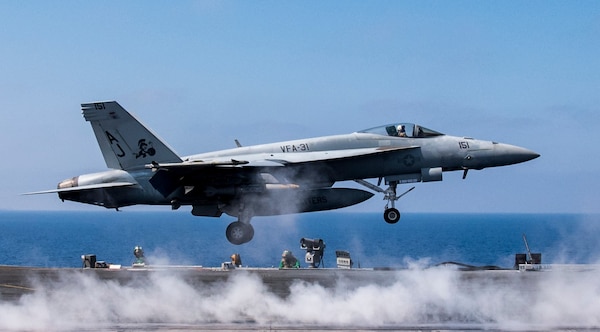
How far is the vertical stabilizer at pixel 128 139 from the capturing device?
36.7 meters

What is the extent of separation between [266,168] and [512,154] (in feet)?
34.8

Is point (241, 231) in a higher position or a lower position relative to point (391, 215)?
lower

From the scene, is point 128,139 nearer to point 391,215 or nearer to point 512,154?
point 391,215

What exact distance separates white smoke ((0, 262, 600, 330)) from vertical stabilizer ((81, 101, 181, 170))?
9.13m

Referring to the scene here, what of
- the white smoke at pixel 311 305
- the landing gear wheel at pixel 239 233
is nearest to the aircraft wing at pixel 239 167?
the landing gear wheel at pixel 239 233

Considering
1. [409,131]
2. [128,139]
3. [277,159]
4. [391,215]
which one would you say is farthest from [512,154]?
[128,139]

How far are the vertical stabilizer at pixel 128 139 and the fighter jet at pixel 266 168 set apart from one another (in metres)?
0.05

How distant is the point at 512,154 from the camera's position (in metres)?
34.9

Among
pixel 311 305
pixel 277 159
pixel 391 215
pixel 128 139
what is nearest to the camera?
pixel 391 215

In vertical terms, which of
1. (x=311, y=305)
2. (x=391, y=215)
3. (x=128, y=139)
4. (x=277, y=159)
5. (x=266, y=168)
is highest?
(x=128, y=139)

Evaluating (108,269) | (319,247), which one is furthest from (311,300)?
(108,269)

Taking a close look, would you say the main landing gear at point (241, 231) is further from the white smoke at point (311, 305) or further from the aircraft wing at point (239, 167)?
the white smoke at point (311, 305)

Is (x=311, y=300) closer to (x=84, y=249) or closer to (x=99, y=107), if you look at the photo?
(x=99, y=107)

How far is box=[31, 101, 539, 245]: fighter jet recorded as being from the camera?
35.0 metres
